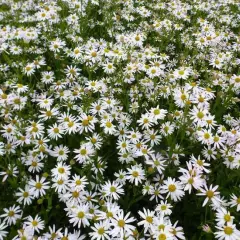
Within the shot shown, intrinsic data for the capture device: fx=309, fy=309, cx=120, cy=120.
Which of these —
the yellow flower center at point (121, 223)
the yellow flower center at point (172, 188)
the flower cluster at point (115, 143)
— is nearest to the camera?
the yellow flower center at point (121, 223)

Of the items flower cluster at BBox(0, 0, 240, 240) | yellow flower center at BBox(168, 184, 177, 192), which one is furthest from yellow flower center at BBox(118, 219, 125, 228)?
yellow flower center at BBox(168, 184, 177, 192)

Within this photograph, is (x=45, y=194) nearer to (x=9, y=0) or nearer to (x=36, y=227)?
(x=36, y=227)

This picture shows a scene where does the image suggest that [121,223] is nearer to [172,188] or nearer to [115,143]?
[172,188]

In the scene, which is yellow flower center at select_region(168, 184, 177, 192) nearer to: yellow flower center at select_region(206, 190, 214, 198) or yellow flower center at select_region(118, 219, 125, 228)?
yellow flower center at select_region(206, 190, 214, 198)

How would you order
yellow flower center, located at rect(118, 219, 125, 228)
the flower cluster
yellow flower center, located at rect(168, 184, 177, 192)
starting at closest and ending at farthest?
yellow flower center, located at rect(118, 219, 125, 228)
the flower cluster
yellow flower center, located at rect(168, 184, 177, 192)

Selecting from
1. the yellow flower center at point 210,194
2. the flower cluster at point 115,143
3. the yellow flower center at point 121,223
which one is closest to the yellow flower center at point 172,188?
the flower cluster at point 115,143

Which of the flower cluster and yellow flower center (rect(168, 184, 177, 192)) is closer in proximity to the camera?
the flower cluster

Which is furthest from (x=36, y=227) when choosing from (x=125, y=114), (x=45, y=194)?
(x=125, y=114)

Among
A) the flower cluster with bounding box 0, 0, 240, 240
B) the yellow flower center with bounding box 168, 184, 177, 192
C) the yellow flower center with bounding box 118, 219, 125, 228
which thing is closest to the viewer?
the yellow flower center with bounding box 118, 219, 125, 228

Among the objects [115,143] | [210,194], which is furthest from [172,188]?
[115,143]

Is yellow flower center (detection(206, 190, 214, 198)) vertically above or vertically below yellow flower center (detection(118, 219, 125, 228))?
above

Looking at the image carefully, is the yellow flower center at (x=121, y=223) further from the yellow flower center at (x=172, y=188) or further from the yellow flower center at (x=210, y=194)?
the yellow flower center at (x=210, y=194)

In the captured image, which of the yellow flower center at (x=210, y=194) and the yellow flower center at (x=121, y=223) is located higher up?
the yellow flower center at (x=210, y=194)
